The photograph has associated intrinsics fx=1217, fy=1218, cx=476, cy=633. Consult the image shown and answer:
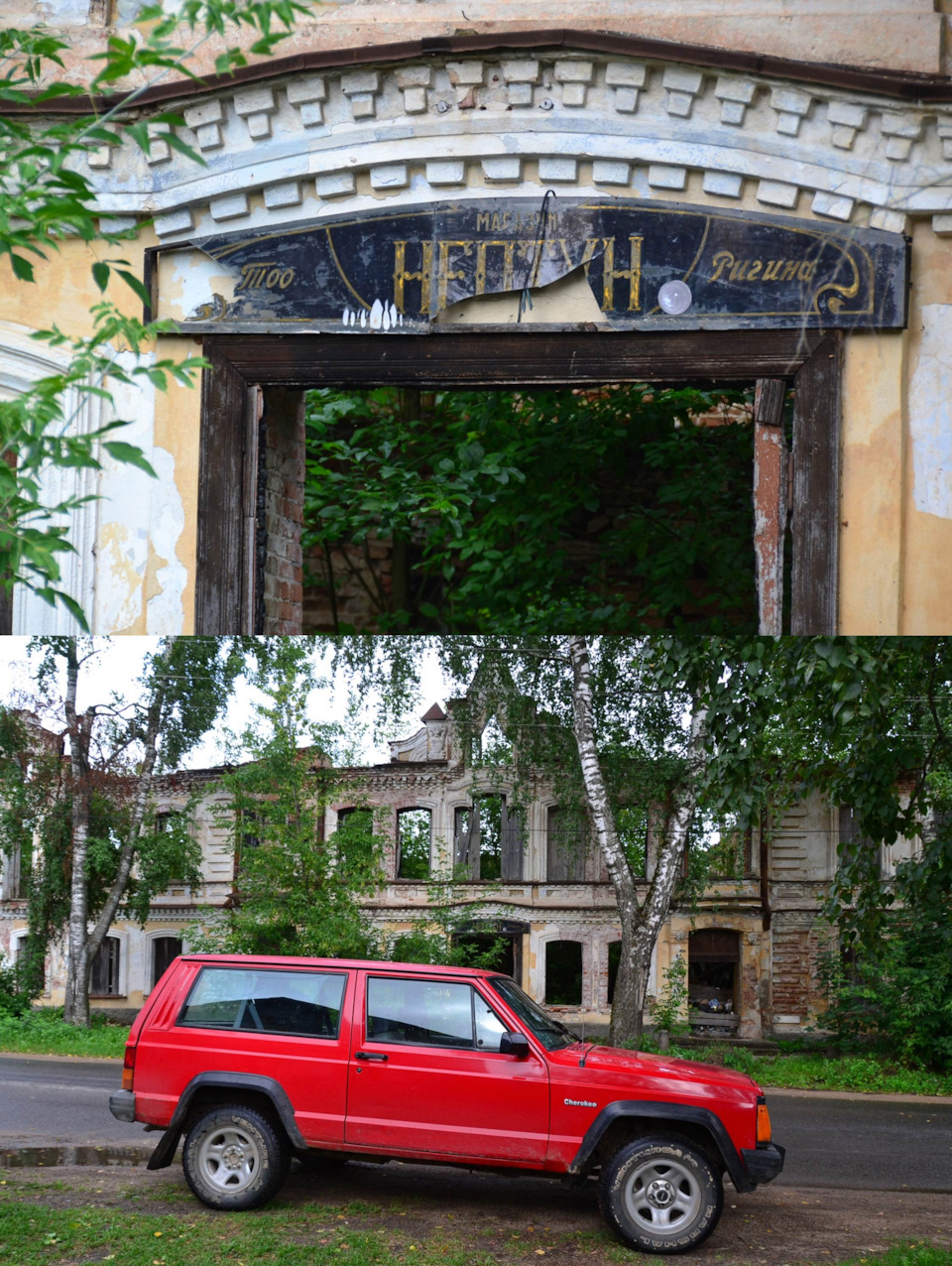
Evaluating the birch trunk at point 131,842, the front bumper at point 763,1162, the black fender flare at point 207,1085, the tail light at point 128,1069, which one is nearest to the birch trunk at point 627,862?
the front bumper at point 763,1162

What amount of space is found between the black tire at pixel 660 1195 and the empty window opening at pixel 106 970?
2.00 m

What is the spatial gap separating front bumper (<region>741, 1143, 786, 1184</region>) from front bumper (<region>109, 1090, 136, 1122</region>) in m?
2.22

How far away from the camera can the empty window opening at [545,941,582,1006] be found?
4.54 meters

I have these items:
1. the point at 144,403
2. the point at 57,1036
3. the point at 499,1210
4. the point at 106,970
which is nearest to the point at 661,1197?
the point at 499,1210

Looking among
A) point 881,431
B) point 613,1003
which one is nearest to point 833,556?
point 881,431

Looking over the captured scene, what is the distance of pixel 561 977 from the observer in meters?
4.61

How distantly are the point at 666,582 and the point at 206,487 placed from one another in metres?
3.60

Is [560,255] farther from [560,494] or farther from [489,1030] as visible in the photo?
[560,494]

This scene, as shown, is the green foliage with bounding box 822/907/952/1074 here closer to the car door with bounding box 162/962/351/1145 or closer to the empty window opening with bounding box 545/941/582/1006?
the empty window opening with bounding box 545/941/582/1006

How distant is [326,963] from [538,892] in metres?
0.87

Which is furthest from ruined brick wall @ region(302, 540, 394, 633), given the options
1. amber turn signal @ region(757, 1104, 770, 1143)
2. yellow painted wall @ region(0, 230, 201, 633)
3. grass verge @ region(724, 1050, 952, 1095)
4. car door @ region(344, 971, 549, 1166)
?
amber turn signal @ region(757, 1104, 770, 1143)

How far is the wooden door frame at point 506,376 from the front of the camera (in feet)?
15.3

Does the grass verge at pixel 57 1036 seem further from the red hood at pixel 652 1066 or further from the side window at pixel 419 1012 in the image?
the red hood at pixel 652 1066

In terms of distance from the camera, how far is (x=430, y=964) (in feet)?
15.1
